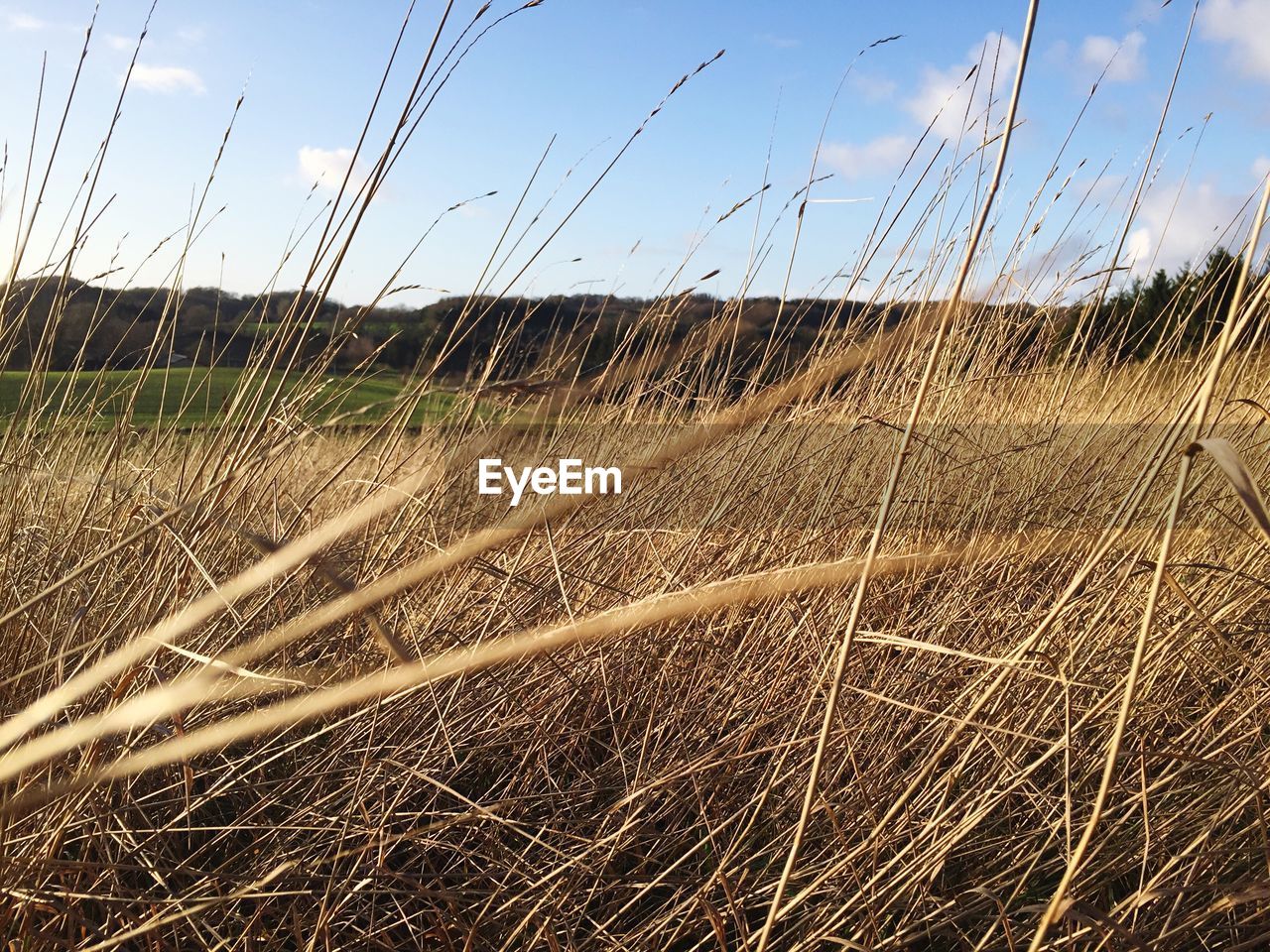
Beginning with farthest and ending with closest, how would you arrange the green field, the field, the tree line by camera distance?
the tree line, the green field, the field

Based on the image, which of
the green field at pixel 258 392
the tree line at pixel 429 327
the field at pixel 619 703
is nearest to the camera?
the field at pixel 619 703

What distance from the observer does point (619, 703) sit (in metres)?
1.39

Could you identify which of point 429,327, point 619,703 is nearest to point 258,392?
point 429,327

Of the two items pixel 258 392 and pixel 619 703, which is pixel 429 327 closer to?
pixel 258 392

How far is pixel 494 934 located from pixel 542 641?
1.99 feet

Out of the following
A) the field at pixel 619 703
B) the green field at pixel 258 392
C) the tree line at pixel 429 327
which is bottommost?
the field at pixel 619 703

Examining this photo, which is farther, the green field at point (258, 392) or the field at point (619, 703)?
the green field at point (258, 392)

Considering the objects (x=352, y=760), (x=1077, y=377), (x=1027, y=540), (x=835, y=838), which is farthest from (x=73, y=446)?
(x=1077, y=377)

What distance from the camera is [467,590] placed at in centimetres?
146

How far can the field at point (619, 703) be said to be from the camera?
75 cm

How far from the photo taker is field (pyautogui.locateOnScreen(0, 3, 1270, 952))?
748 millimetres

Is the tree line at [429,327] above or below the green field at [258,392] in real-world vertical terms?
above

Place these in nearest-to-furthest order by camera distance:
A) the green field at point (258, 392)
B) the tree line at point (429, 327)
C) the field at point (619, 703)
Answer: the field at point (619, 703) → the green field at point (258, 392) → the tree line at point (429, 327)

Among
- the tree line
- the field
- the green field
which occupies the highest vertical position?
the tree line
